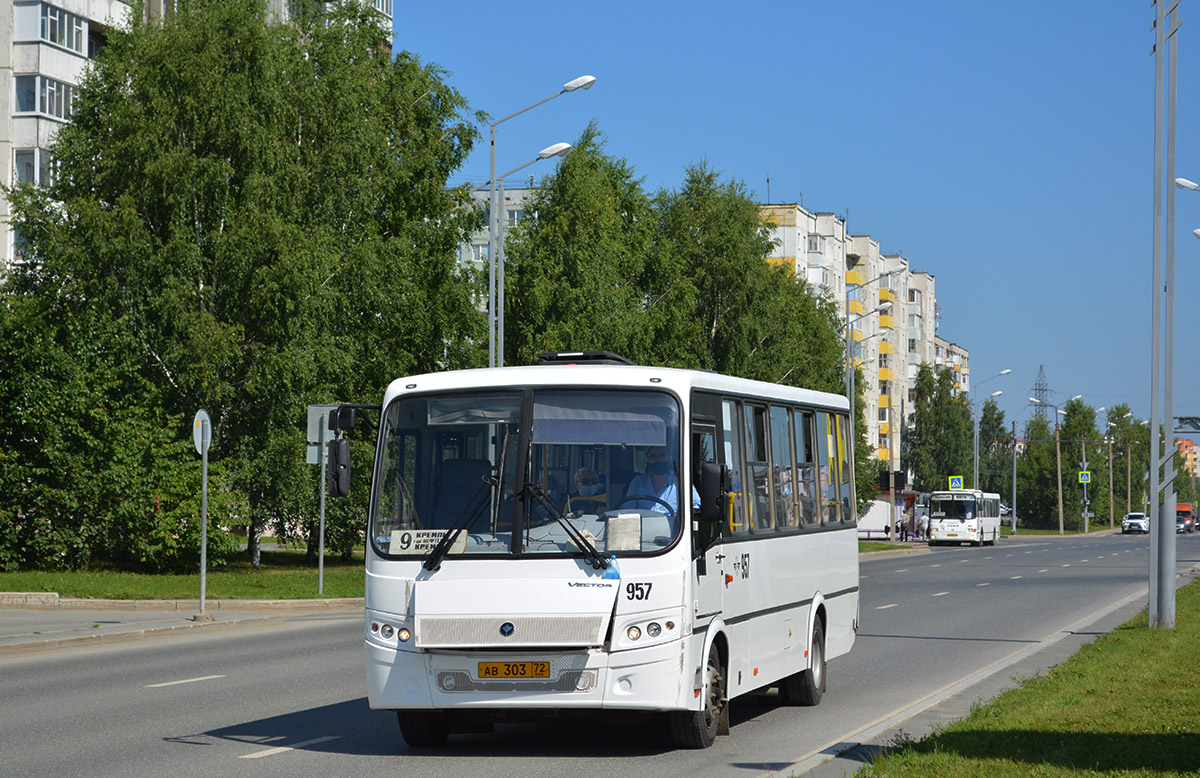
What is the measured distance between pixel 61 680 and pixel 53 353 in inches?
670

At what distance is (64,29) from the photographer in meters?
47.3

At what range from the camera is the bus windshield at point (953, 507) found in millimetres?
74500

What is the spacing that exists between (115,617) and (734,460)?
1402cm

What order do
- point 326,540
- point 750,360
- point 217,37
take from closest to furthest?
1. point 217,37
2. point 326,540
3. point 750,360

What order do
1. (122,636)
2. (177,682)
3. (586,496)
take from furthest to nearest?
1. (122,636)
2. (177,682)
3. (586,496)

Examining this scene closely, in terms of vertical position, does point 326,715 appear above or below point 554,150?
below

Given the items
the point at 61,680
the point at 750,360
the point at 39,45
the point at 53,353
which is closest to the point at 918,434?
the point at 750,360

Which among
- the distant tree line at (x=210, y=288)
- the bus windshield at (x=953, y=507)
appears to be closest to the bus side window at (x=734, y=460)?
the distant tree line at (x=210, y=288)

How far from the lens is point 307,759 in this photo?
10148 millimetres

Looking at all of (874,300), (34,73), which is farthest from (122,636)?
(874,300)

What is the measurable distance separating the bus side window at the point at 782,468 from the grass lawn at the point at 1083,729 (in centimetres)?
221

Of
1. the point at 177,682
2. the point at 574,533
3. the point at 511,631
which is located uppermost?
the point at 574,533

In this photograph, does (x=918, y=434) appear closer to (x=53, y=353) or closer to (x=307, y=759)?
(x=53, y=353)

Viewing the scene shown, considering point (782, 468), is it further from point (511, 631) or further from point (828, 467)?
point (511, 631)
